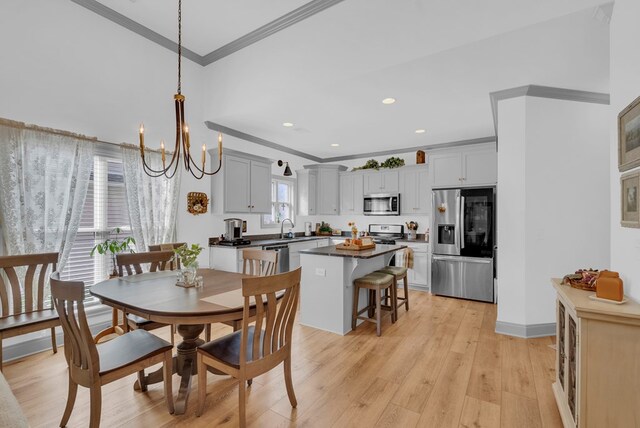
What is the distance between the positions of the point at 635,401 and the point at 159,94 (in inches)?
195

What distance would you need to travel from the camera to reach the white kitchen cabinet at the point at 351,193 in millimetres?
6352

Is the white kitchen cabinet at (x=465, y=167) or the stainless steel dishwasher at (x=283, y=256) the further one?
the stainless steel dishwasher at (x=283, y=256)

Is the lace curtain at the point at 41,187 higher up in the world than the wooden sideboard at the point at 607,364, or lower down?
higher up

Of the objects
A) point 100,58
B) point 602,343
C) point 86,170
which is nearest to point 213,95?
point 100,58

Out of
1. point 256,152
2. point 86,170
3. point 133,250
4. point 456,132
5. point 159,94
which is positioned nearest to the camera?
point 86,170

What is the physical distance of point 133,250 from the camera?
136 inches

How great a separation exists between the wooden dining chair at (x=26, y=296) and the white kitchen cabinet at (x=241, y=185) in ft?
6.96

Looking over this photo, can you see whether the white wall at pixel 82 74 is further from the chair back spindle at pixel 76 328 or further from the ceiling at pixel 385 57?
the chair back spindle at pixel 76 328

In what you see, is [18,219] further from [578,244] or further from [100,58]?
[578,244]

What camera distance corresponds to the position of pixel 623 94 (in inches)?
72.7

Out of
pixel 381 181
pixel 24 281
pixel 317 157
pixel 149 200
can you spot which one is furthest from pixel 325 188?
pixel 24 281

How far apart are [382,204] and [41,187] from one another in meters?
5.02

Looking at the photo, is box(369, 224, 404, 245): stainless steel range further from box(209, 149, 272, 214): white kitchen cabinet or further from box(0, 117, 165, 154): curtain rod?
box(0, 117, 165, 154): curtain rod

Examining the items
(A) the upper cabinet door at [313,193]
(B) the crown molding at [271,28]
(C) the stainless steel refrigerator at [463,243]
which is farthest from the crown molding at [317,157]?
(C) the stainless steel refrigerator at [463,243]
